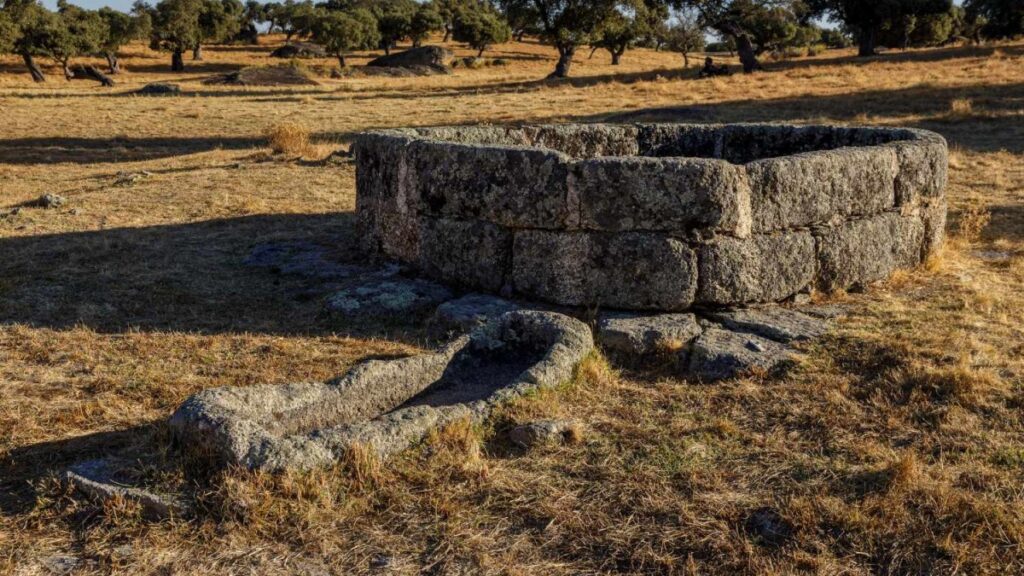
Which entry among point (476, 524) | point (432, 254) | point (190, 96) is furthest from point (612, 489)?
point (190, 96)

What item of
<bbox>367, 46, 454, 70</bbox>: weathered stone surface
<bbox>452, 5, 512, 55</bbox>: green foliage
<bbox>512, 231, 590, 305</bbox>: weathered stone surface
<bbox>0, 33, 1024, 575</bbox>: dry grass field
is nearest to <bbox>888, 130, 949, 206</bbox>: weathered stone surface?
<bbox>0, 33, 1024, 575</bbox>: dry grass field

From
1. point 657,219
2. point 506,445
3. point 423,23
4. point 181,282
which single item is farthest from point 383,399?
point 423,23

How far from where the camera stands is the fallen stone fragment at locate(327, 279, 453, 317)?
7.15 metres

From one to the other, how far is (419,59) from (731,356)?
145 ft

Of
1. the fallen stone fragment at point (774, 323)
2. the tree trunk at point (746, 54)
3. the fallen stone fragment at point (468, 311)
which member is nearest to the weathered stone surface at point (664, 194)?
the fallen stone fragment at point (774, 323)

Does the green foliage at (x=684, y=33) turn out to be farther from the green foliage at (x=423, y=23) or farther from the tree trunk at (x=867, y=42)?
the green foliage at (x=423, y=23)

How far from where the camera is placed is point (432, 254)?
7707 millimetres

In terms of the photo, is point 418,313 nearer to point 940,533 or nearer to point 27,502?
point 27,502

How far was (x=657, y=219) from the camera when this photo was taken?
6637 millimetres

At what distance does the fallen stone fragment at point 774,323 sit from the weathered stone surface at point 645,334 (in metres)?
0.33

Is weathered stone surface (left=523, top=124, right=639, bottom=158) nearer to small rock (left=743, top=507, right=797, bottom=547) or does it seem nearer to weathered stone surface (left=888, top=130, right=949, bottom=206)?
weathered stone surface (left=888, top=130, right=949, bottom=206)

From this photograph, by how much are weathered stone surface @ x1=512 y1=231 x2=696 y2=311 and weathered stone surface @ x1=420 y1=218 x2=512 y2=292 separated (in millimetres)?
210

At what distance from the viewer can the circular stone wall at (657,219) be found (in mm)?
6625

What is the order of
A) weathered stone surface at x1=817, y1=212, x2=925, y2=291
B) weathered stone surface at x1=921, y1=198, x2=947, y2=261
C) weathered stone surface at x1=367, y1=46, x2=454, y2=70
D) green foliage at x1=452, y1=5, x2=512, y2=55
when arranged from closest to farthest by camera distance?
1. weathered stone surface at x1=817, y1=212, x2=925, y2=291
2. weathered stone surface at x1=921, y1=198, x2=947, y2=261
3. weathered stone surface at x1=367, y1=46, x2=454, y2=70
4. green foliage at x1=452, y1=5, x2=512, y2=55
